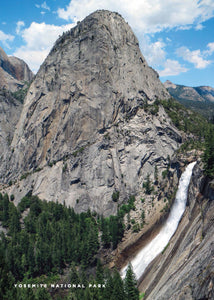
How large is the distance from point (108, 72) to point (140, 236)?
75.8 metres

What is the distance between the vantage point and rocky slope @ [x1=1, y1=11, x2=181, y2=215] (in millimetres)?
99688

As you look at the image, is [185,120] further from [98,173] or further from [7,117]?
[7,117]

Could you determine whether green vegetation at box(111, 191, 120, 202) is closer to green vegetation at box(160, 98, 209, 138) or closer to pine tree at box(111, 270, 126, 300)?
green vegetation at box(160, 98, 209, 138)

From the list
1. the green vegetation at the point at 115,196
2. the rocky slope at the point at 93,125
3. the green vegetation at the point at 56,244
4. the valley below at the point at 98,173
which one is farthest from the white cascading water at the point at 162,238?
the green vegetation at the point at 115,196

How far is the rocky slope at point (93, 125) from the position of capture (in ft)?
327

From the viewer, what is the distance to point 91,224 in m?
81.2

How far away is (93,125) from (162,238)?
6040 cm

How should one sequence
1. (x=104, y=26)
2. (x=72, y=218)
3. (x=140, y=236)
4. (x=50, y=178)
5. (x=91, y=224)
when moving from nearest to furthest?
(x=140, y=236)
(x=91, y=224)
(x=72, y=218)
(x=50, y=178)
(x=104, y=26)

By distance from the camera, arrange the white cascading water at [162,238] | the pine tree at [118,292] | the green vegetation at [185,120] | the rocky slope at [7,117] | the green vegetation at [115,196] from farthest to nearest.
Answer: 1. the rocky slope at [7,117]
2. the green vegetation at [185,120]
3. the green vegetation at [115,196]
4. the white cascading water at [162,238]
5. the pine tree at [118,292]

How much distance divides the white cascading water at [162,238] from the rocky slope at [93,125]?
26131 mm

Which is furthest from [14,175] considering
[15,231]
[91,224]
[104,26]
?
[104,26]

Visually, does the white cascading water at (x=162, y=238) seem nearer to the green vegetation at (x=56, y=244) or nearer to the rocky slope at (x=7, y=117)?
the green vegetation at (x=56, y=244)

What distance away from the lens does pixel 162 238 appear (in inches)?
2515

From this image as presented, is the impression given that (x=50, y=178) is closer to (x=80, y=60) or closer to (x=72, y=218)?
(x=72, y=218)
